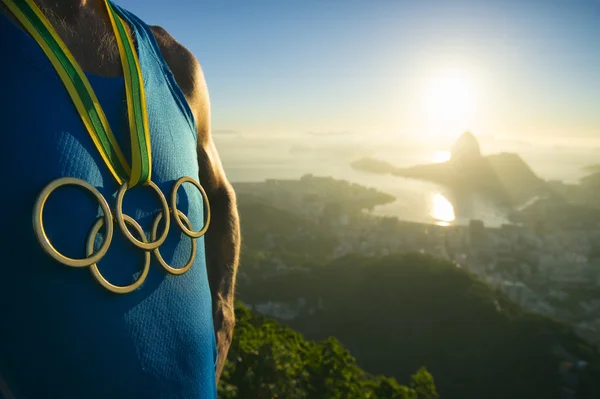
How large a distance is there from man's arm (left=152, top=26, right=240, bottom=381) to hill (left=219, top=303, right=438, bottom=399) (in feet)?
16.4

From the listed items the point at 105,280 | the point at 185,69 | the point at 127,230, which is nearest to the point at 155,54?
the point at 185,69

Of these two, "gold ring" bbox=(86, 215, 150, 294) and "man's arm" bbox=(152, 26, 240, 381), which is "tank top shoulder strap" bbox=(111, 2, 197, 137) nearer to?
"man's arm" bbox=(152, 26, 240, 381)

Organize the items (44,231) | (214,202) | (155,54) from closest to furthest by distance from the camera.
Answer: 1. (44,231)
2. (155,54)
3. (214,202)

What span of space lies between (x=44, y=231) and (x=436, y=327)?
3502 cm

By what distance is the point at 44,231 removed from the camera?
0.82 metres

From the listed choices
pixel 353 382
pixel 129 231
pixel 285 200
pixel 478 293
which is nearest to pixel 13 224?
pixel 129 231

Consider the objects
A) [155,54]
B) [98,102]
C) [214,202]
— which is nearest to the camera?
[98,102]

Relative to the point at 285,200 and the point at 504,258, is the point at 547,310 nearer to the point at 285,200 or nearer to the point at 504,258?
the point at 504,258

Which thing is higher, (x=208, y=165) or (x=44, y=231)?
(x=208, y=165)

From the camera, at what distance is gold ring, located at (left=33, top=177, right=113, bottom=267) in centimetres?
79

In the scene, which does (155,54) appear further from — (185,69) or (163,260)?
(163,260)

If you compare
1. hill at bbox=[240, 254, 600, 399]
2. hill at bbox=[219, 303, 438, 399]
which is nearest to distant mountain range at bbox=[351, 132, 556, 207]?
hill at bbox=[240, 254, 600, 399]

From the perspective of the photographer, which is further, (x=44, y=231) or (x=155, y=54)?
(x=155, y=54)

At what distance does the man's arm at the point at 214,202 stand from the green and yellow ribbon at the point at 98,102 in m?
0.37
